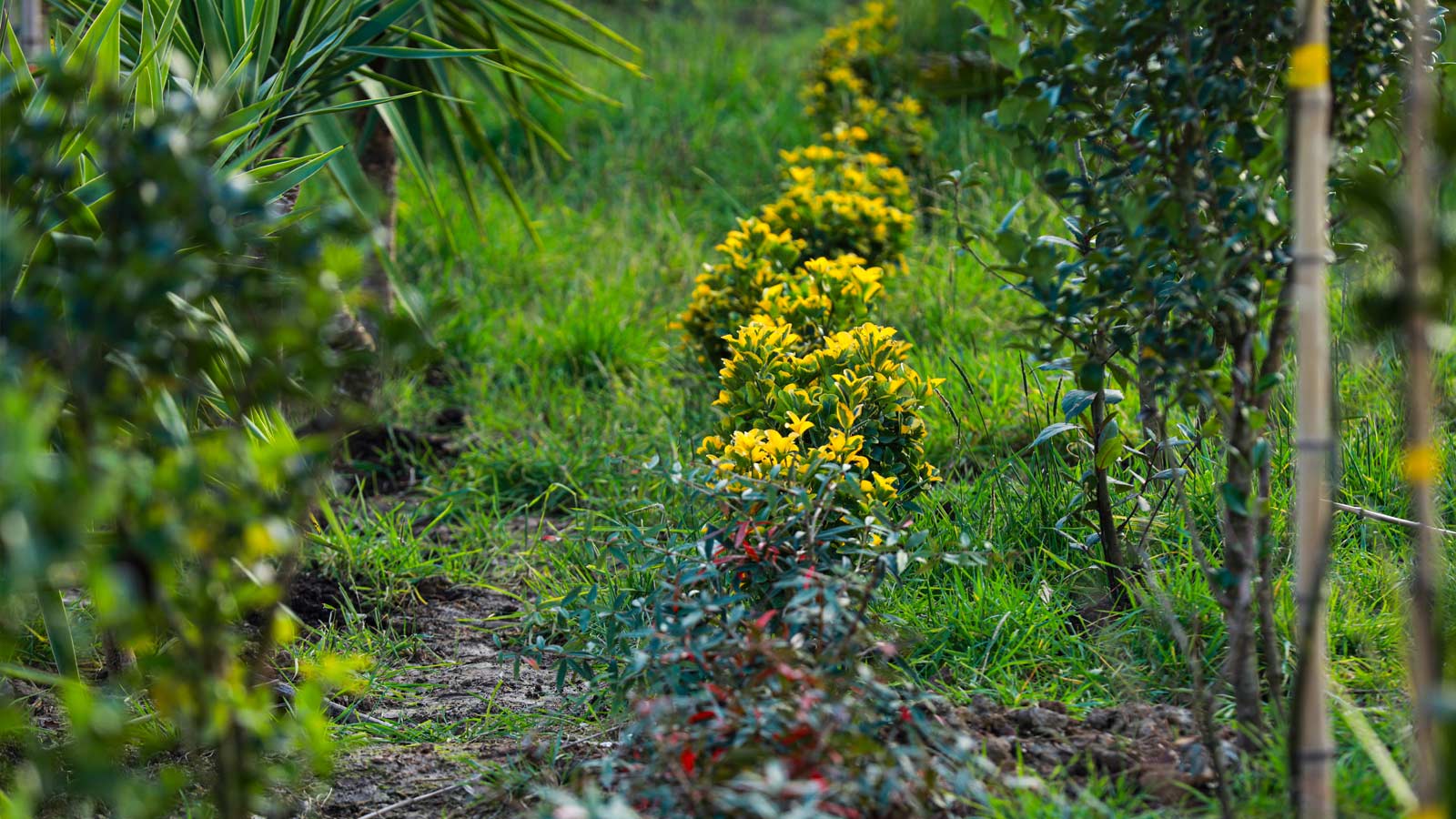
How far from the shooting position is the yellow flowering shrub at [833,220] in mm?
3756

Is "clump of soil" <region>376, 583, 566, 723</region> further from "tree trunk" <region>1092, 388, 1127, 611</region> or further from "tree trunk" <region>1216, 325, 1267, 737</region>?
"tree trunk" <region>1216, 325, 1267, 737</region>

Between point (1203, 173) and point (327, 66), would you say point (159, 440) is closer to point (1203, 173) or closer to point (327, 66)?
point (1203, 173)

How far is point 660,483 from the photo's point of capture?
3.12 metres

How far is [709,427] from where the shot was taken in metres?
3.36

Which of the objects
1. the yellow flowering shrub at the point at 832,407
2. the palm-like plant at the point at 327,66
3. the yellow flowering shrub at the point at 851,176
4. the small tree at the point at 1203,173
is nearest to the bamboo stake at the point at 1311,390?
the small tree at the point at 1203,173

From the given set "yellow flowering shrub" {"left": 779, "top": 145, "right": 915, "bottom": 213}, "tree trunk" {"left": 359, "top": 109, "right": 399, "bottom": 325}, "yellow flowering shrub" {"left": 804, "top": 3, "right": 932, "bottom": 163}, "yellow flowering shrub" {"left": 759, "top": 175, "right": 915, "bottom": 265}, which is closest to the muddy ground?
"tree trunk" {"left": 359, "top": 109, "right": 399, "bottom": 325}

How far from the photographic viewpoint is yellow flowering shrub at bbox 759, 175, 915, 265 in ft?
12.3

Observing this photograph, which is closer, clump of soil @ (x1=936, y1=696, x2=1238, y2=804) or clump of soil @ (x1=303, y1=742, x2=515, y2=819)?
clump of soil @ (x1=936, y1=696, x2=1238, y2=804)

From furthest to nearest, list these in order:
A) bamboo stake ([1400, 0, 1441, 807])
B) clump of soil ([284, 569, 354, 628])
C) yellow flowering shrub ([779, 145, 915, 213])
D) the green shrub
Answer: yellow flowering shrub ([779, 145, 915, 213]), clump of soil ([284, 569, 354, 628]), bamboo stake ([1400, 0, 1441, 807]), the green shrub

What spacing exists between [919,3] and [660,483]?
4.23m

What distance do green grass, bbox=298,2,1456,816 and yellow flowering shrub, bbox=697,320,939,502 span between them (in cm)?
19

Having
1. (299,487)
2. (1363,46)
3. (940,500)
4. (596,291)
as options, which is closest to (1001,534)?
(940,500)

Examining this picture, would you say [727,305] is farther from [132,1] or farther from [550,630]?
[132,1]

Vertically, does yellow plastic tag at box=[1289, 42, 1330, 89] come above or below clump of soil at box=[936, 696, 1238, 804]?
above
